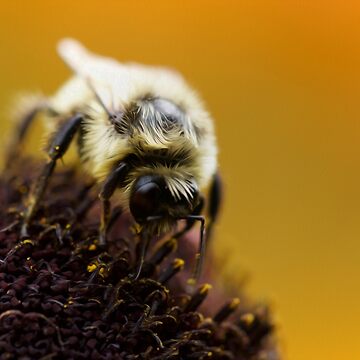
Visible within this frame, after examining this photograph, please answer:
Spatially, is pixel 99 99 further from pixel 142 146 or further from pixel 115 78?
pixel 142 146

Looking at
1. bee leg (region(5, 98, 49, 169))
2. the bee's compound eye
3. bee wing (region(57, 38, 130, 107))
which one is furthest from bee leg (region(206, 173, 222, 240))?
bee leg (region(5, 98, 49, 169))

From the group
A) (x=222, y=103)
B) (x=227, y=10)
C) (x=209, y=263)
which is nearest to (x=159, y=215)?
(x=209, y=263)

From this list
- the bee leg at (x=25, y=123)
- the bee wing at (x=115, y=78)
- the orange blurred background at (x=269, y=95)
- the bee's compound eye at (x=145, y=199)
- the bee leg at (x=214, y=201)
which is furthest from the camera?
the orange blurred background at (x=269, y=95)

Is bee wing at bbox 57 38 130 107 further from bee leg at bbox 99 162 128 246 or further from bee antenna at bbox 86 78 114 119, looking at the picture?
bee leg at bbox 99 162 128 246

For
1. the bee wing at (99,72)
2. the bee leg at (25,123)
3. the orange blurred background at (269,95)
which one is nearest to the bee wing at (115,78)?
the bee wing at (99,72)

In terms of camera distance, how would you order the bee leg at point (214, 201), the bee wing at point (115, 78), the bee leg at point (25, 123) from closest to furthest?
the bee wing at point (115, 78) → the bee leg at point (214, 201) → the bee leg at point (25, 123)

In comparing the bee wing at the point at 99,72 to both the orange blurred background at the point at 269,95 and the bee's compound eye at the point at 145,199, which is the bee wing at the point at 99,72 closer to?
the bee's compound eye at the point at 145,199
